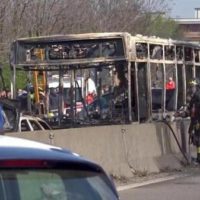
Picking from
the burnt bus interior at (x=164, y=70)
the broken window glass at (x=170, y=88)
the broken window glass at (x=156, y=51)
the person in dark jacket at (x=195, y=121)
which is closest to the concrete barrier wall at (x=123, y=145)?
the person in dark jacket at (x=195, y=121)

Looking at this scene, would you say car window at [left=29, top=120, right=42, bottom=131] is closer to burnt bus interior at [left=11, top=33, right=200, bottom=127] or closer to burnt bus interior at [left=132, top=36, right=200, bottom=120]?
burnt bus interior at [left=11, top=33, right=200, bottom=127]

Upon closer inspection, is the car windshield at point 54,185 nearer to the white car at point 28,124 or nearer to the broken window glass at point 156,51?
the white car at point 28,124

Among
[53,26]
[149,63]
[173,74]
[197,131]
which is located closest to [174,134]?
[197,131]

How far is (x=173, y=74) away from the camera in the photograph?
2203 cm

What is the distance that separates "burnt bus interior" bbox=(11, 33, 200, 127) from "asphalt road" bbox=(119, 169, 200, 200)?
3.66 meters

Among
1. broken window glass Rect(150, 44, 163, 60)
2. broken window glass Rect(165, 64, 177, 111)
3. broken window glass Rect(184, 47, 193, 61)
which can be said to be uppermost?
broken window glass Rect(150, 44, 163, 60)

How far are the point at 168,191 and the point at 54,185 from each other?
1026 centimetres

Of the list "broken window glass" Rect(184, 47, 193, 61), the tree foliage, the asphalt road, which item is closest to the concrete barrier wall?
the asphalt road

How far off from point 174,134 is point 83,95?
2.50 m

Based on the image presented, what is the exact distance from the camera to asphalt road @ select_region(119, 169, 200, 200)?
1384cm

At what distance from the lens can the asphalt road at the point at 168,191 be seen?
545 inches

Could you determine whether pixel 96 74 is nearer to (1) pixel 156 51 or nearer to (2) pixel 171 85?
(1) pixel 156 51

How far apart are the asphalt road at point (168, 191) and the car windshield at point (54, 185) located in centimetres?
881

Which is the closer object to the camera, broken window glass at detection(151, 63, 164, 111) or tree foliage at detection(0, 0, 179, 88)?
broken window glass at detection(151, 63, 164, 111)
